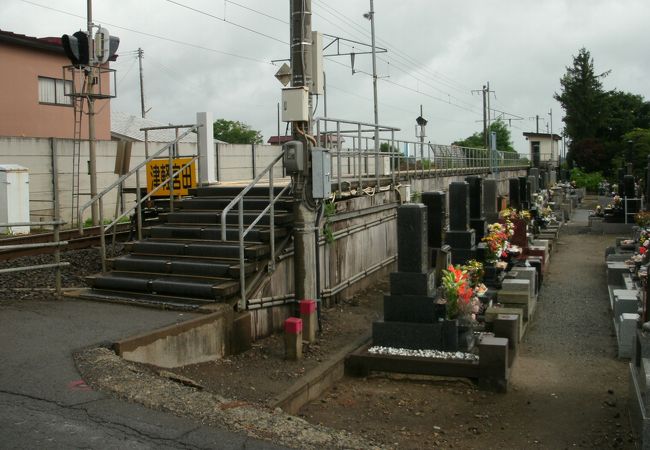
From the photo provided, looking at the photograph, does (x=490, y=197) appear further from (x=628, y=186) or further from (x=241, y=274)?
(x=241, y=274)

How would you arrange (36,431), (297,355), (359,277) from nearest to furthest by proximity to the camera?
(36,431) < (297,355) < (359,277)

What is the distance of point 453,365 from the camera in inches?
336

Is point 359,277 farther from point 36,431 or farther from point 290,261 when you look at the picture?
point 36,431

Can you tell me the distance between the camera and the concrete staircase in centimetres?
891

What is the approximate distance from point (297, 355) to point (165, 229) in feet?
11.2

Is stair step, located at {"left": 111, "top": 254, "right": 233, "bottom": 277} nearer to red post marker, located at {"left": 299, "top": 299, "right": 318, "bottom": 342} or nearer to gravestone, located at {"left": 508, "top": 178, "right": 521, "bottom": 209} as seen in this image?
red post marker, located at {"left": 299, "top": 299, "right": 318, "bottom": 342}

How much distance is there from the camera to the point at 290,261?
10359 millimetres

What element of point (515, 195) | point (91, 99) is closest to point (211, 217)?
point (91, 99)

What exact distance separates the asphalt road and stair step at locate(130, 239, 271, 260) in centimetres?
200

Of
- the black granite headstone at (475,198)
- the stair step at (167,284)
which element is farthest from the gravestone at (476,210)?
the stair step at (167,284)

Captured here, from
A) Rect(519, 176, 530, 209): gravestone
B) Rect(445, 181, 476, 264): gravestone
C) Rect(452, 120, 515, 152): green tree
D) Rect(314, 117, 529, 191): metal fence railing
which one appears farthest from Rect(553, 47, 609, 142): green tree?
Rect(445, 181, 476, 264): gravestone

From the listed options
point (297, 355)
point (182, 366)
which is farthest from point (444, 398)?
point (182, 366)

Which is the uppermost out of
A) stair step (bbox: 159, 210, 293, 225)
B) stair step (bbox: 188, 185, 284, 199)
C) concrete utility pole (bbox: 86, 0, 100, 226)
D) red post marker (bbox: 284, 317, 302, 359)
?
concrete utility pole (bbox: 86, 0, 100, 226)

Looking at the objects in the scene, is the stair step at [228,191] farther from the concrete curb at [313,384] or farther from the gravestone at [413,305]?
the concrete curb at [313,384]
